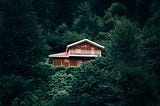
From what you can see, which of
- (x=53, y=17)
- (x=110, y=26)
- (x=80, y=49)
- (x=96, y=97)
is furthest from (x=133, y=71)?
(x=53, y=17)

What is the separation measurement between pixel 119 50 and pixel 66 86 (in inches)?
287

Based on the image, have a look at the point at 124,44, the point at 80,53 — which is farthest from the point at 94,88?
the point at 80,53

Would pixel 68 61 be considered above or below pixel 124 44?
below

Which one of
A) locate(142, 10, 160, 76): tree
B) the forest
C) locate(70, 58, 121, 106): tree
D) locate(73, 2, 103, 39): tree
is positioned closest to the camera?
the forest

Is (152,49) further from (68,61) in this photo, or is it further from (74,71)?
(68,61)

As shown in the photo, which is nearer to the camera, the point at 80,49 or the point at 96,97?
the point at 96,97

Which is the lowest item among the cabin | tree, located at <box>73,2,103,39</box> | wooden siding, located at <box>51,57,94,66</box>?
wooden siding, located at <box>51,57,94,66</box>

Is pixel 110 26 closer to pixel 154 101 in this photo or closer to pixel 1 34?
pixel 1 34

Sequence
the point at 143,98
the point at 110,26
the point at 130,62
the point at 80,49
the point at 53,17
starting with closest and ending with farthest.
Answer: the point at 143,98 → the point at 130,62 → the point at 80,49 → the point at 110,26 → the point at 53,17

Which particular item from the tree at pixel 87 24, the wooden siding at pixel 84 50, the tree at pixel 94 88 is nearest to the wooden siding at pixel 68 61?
the wooden siding at pixel 84 50

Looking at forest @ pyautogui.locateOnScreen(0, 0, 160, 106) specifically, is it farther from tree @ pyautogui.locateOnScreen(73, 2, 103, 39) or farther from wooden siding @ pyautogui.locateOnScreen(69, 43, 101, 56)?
tree @ pyautogui.locateOnScreen(73, 2, 103, 39)

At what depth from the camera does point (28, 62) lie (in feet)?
109

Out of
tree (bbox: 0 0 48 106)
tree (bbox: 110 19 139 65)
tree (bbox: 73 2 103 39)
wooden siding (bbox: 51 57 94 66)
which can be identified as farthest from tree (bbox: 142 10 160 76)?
tree (bbox: 73 2 103 39)

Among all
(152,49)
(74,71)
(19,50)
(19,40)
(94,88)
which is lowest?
(94,88)
